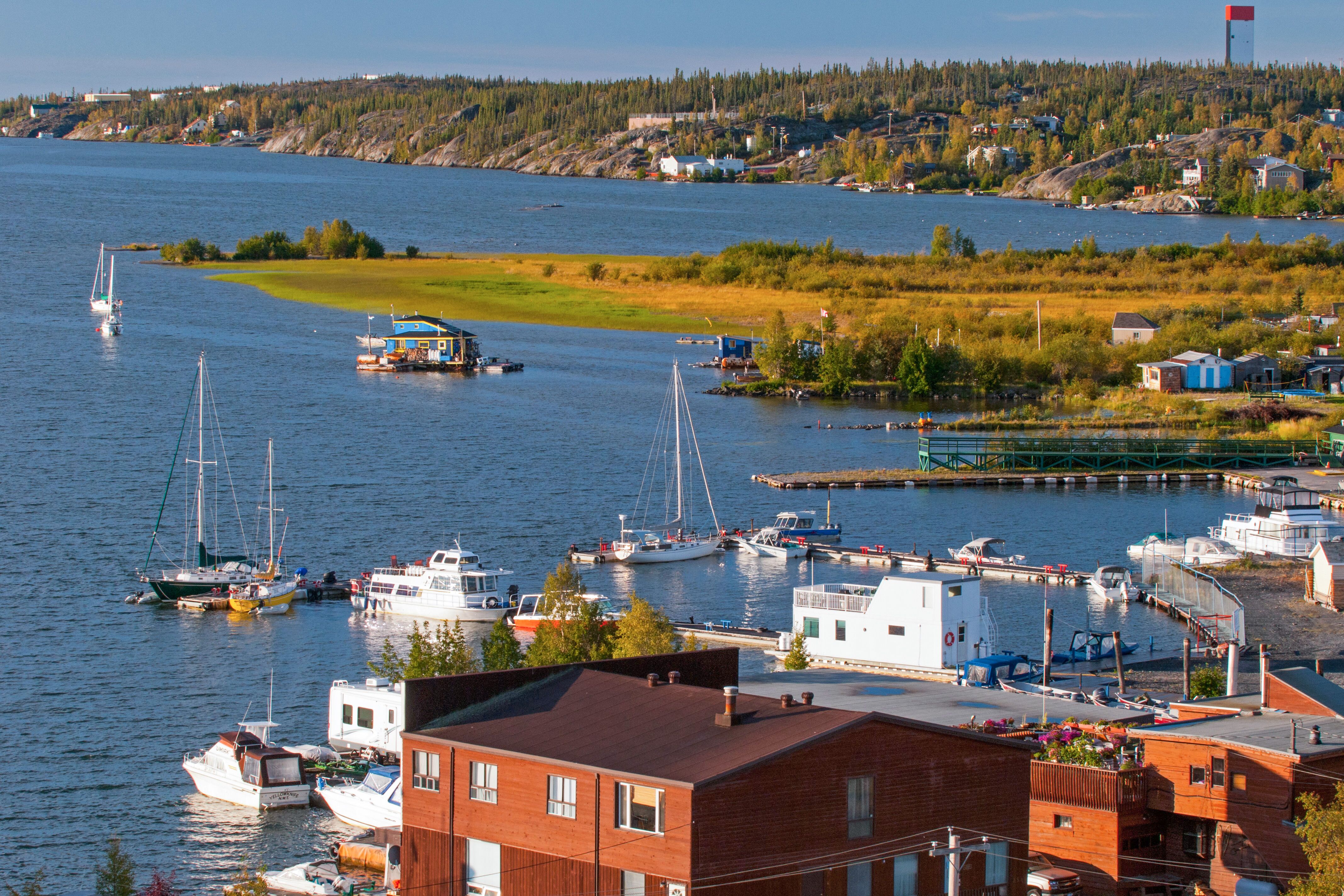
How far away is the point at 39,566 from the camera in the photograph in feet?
147

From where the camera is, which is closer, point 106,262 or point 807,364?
point 807,364

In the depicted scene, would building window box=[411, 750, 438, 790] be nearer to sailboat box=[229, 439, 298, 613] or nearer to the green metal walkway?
sailboat box=[229, 439, 298, 613]

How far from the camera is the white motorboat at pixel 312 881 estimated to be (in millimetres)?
23859

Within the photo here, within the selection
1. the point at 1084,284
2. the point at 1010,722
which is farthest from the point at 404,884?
the point at 1084,284

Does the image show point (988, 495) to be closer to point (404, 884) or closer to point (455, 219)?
point (404, 884)

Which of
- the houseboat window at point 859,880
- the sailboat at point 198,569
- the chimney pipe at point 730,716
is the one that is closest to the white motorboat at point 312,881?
the chimney pipe at point 730,716

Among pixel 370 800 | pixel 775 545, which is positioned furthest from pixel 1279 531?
pixel 370 800

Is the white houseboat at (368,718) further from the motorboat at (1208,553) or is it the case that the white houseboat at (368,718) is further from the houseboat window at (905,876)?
the motorboat at (1208,553)

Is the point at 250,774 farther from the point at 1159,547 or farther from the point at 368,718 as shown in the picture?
the point at 1159,547

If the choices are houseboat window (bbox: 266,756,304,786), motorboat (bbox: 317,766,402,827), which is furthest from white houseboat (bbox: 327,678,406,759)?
motorboat (bbox: 317,766,402,827)

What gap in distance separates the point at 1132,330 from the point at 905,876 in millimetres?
68099

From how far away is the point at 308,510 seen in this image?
5259 centimetres

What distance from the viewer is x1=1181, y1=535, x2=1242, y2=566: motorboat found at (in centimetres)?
4509

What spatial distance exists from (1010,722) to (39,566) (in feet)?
96.3
